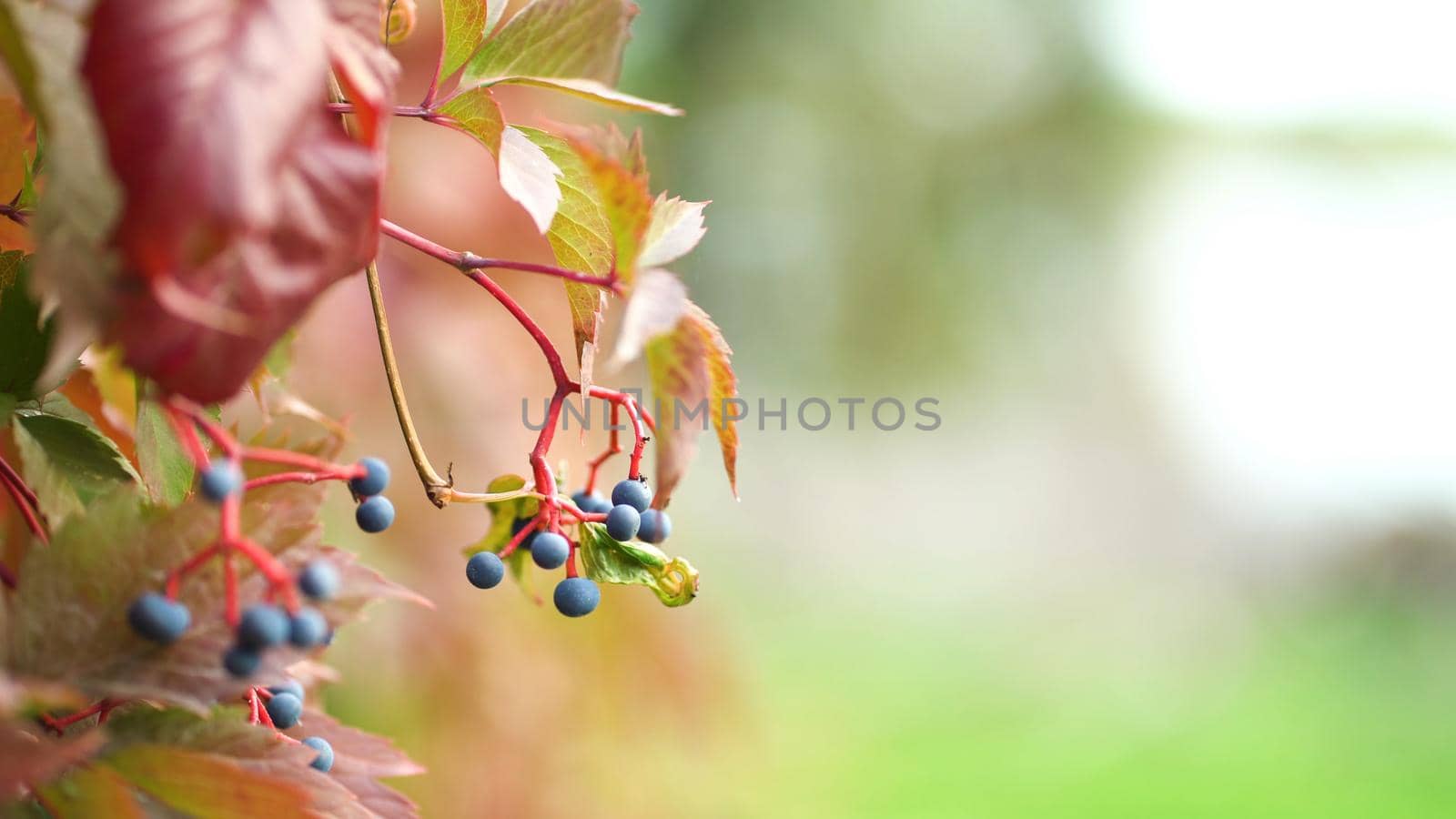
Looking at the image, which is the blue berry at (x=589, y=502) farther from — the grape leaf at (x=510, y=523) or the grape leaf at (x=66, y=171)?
the grape leaf at (x=66, y=171)

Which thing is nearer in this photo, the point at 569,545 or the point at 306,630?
the point at 306,630

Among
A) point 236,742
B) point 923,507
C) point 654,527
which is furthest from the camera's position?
point 923,507

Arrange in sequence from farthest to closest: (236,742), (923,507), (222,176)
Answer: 1. (923,507)
2. (236,742)
3. (222,176)

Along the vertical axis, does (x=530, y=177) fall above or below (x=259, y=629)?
above

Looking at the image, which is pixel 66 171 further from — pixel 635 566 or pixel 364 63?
pixel 635 566

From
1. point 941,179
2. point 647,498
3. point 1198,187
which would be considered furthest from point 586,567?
point 1198,187

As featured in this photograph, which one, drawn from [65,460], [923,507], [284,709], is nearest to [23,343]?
[65,460]

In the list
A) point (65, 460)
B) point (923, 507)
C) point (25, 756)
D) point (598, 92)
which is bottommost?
point (25, 756)

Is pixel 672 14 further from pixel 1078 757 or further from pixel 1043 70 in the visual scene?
pixel 1078 757
